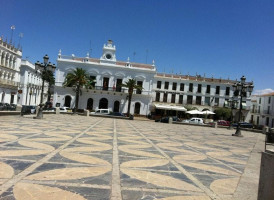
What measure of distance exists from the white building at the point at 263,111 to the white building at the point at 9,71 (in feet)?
170

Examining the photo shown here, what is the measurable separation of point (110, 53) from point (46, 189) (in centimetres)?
4380

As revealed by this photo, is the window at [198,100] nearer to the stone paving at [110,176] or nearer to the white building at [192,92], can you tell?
the white building at [192,92]

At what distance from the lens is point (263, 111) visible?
2415 inches

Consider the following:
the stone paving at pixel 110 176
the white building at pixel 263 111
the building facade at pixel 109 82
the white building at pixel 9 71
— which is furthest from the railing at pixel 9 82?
the white building at pixel 263 111

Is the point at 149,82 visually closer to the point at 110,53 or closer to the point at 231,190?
the point at 110,53

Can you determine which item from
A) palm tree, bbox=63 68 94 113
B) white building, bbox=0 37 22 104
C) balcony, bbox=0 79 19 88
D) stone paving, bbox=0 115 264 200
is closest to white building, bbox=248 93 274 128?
palm tree, bbox=63 68 94 113

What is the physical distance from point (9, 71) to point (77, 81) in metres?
17.1

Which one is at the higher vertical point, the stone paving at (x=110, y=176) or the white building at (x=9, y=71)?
the white building at (x=9, y=71)

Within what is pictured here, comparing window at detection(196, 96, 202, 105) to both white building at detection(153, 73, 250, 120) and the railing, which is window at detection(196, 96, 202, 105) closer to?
white building at detection(153, 73, 250, 120)

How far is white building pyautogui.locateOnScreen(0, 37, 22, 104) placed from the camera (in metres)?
46.0

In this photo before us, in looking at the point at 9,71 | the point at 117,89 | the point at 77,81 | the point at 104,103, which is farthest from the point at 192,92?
the point at 9,71

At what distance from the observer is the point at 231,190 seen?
4.73 metres

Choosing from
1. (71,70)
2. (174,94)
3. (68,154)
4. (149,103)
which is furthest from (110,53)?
(68,154)

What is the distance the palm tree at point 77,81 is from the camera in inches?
1587
